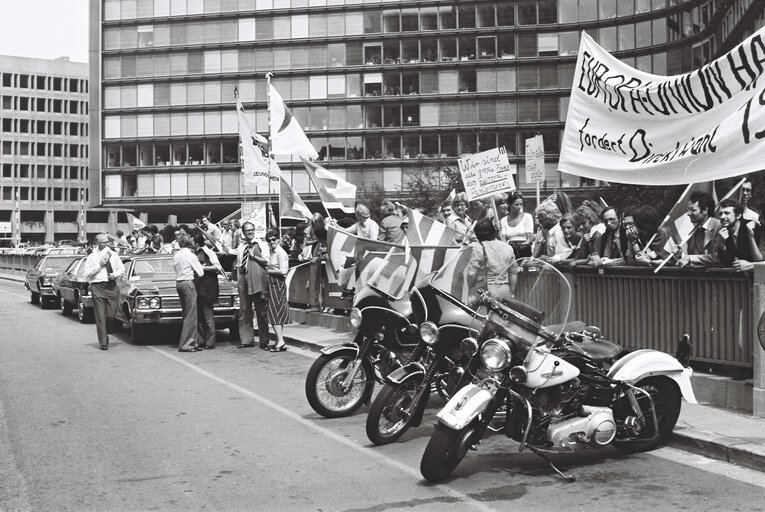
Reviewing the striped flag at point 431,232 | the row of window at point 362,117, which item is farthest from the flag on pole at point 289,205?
the row of window at point 362,117

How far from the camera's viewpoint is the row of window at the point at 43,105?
120 m

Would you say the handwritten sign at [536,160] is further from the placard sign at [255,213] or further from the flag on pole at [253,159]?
the placard sign at [255,213]

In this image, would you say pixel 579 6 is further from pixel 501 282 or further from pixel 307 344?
pixel 501 282

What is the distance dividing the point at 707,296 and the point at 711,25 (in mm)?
52678

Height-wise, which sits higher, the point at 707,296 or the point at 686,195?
the point at 686,195

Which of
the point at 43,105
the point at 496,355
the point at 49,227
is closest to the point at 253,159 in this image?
the point at 496,355

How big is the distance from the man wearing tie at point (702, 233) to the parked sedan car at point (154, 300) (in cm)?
853

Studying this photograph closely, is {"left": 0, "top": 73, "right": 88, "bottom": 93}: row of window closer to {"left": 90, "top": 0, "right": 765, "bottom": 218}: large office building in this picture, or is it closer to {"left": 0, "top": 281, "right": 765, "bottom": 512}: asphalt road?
{"left": 90, "top": 0, "right": 765, "bottom": 218}: large office building

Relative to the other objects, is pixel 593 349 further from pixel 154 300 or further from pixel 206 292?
pixel 154 300

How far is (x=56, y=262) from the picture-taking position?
2617cm

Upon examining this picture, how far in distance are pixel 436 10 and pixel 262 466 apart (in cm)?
6779

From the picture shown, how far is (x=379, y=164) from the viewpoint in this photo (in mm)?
71562

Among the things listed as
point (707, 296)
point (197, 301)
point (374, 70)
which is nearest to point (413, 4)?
point (374, 70)

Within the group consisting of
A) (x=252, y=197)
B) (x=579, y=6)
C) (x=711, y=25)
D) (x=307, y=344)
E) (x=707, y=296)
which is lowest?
(x=307, y=344)
